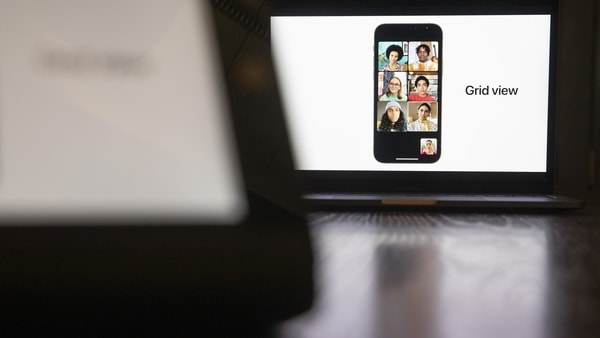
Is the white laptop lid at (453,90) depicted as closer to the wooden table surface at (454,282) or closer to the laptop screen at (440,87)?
the laptop screen at (440,87)

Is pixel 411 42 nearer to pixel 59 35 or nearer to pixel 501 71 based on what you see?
pixel 501 71

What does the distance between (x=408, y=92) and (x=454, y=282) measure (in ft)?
1.60

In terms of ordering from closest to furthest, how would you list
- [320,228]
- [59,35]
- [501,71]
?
1. [59,35]
2. [320,228]
3. [501,71]

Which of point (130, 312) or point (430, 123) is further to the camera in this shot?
point (430, 123)

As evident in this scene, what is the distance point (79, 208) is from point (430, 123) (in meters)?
0.61

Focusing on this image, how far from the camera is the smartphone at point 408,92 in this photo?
0.69 metres

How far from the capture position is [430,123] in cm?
70

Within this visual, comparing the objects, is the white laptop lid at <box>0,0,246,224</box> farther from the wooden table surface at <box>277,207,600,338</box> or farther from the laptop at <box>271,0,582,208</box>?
the laptop at <box>271,0,582,208</box>

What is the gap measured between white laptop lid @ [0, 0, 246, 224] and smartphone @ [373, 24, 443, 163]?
1.86 feet

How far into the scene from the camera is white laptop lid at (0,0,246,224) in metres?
0.15

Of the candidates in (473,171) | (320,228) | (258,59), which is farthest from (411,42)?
(258,59)

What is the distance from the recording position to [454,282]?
0.24m

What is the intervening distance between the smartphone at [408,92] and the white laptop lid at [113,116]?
1.86 feet

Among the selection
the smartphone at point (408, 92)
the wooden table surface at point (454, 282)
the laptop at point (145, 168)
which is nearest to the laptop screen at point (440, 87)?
the smartphone at point (408, 92)
